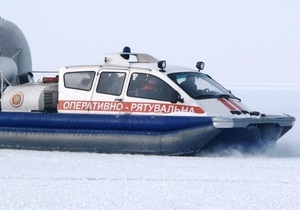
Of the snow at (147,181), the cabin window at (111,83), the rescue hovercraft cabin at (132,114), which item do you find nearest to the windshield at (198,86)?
the rescue hovercraft cabin at (132,114)

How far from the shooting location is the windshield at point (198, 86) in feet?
27.6

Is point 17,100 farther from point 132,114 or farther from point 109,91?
point 132,114

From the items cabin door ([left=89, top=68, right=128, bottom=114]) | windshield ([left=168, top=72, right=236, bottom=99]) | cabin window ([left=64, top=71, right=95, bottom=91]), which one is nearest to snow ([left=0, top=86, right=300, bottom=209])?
cabin door ([left=89, top=68, right=128, bottom=114])

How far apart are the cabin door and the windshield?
586 mm

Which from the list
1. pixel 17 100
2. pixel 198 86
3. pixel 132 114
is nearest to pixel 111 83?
pixel 132 114

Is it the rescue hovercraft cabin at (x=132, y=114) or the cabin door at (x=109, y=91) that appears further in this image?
the cabin door at (x=109, y=91)

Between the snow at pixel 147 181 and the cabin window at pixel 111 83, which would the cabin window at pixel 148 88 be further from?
the snow at pixel 147 181

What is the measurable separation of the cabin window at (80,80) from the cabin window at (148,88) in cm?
57

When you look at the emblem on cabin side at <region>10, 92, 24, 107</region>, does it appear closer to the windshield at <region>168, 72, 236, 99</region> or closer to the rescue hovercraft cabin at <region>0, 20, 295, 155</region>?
the rescue hovercraft cabin at <region>0, 20, 295, 155</region>

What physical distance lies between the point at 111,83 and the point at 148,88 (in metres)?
0.51

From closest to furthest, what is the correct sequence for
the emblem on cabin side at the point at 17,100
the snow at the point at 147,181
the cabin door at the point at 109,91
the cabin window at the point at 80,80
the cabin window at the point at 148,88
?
the snow at the point at 147,181
the cabin window at the point at 148,88
the cabin door at the point at 109,91
the cabin window at the point at 80,80
the emblem on cabin side at the point at 17,100

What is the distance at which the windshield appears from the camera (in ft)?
27.6

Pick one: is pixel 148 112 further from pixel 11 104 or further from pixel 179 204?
pixel 179 204

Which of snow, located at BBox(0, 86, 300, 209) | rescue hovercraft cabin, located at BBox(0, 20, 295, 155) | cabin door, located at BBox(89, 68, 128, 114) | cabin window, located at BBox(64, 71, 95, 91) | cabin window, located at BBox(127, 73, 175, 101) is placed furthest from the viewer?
cabin window, located at BBox(64, 71, 95, 91)
